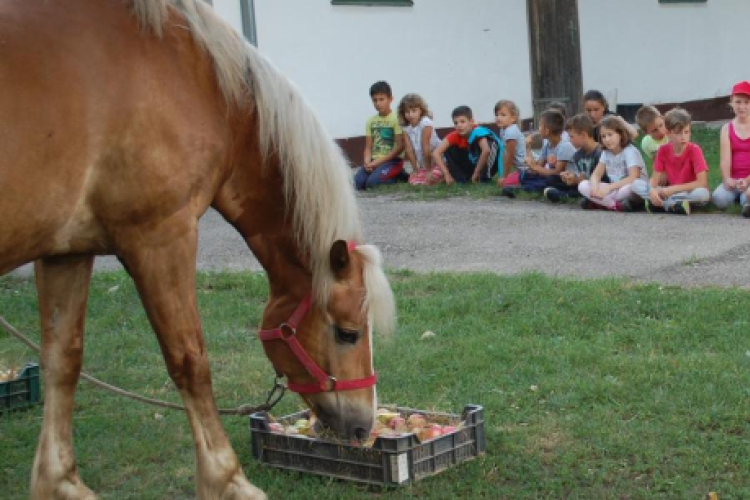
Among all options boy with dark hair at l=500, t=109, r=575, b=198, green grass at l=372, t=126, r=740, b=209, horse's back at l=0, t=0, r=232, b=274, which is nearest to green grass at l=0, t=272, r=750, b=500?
horse's back at l=0, t=0, r=232, b=274

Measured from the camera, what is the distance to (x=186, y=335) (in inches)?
163

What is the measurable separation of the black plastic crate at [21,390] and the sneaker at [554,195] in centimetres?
600

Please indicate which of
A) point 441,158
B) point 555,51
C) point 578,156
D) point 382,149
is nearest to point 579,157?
point 578,156

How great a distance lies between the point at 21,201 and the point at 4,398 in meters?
2.12

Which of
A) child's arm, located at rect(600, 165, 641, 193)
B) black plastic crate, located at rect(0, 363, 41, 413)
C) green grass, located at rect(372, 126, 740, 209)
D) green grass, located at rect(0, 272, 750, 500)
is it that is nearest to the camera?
green grass, located at rect(0, 272, 750, 500)

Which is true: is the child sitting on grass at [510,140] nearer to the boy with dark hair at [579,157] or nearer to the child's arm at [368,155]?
the boy with dark hair at [579,157]

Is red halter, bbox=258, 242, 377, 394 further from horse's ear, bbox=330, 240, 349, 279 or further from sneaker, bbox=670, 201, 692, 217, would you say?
sneaker, bbox=670, 201, 692, 217

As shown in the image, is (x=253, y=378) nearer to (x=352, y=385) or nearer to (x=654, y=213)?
(x=352, y=385)

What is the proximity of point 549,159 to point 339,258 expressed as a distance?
7.00m

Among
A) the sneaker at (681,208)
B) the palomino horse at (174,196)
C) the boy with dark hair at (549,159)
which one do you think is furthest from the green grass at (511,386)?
the boy with dark hair at (549,159)

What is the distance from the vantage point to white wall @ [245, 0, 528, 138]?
1409 centimetres

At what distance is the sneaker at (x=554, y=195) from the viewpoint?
10680mm

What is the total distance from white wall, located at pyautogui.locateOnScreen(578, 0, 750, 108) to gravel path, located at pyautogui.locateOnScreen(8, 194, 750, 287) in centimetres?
794

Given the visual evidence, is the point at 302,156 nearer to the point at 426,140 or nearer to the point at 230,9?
the point at 426,140
